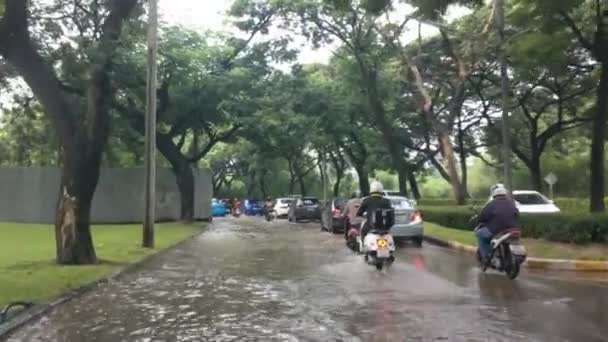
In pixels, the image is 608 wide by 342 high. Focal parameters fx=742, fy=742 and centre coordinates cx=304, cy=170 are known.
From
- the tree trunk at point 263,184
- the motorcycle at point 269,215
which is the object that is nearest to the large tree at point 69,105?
the motorcycle at point 269,215

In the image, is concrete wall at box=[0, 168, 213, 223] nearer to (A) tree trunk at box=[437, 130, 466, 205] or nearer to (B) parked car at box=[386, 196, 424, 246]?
(A) tree trunk at box=[437, 130, 466, 205]

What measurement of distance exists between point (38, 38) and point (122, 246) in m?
6.39

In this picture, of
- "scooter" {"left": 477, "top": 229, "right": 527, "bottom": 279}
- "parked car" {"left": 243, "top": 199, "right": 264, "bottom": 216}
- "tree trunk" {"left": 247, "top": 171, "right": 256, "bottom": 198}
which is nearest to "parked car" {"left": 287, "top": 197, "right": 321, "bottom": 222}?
"parked car" {"left": 243, "top": 199, "right": 264, "bottom": 216}

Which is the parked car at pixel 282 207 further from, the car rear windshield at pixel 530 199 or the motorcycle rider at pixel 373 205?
the motorcycle rider at pixel 373 205

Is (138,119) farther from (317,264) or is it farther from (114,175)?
(317,264)

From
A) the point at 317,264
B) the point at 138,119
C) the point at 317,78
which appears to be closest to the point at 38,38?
the point at 317,264

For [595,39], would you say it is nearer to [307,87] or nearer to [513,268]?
[513,268]

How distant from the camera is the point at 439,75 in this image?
127ft

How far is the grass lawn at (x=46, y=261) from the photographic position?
11242 mm

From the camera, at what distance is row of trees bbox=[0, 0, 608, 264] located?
15758 mm

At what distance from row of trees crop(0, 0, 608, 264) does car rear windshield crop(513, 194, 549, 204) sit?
3189 millimetres

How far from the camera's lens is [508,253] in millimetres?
12922

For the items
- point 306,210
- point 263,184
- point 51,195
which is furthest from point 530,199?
point 263,184

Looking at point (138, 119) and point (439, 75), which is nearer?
point (138, 119)
